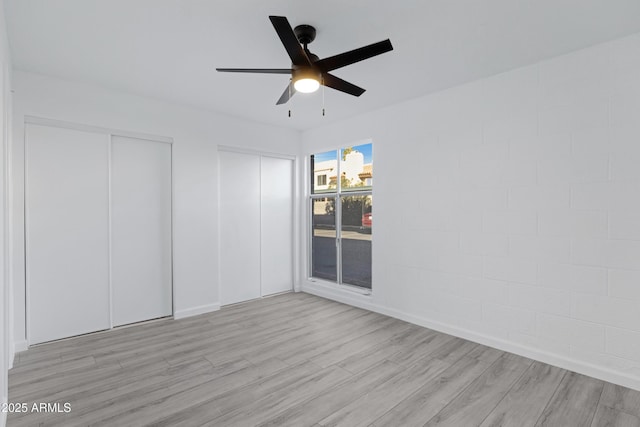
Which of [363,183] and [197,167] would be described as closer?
[197,167]

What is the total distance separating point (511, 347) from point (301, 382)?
2043 mm

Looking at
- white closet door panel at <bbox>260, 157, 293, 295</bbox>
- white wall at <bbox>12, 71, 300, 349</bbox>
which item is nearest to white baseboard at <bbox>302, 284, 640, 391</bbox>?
white closet door panel at <bbox>260, 157, 293, 295</bbox>

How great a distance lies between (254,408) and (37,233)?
2854 mm

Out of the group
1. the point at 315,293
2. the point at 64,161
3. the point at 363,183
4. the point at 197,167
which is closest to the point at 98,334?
the point at 64,161

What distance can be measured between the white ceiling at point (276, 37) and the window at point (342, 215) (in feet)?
4.81

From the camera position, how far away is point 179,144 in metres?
4.10

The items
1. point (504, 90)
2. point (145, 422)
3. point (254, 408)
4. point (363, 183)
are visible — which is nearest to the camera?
point (145, 422)

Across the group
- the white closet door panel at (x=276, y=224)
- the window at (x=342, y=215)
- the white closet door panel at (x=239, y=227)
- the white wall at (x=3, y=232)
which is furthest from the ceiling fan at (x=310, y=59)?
the white closet door panel at (x=276, y=224)

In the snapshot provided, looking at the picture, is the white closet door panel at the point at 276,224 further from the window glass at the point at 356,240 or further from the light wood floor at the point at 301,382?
the light wood floor at the point at 301,382

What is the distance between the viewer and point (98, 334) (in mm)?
3568

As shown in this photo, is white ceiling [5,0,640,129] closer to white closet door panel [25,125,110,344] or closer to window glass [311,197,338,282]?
white closet door panel [25,125,110,344]

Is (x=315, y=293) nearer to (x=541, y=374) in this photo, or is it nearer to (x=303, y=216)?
(x=303, y=216)

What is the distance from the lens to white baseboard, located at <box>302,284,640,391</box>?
254 centimetres

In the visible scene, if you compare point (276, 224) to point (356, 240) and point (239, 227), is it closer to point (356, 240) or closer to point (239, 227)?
point (239, 227)
